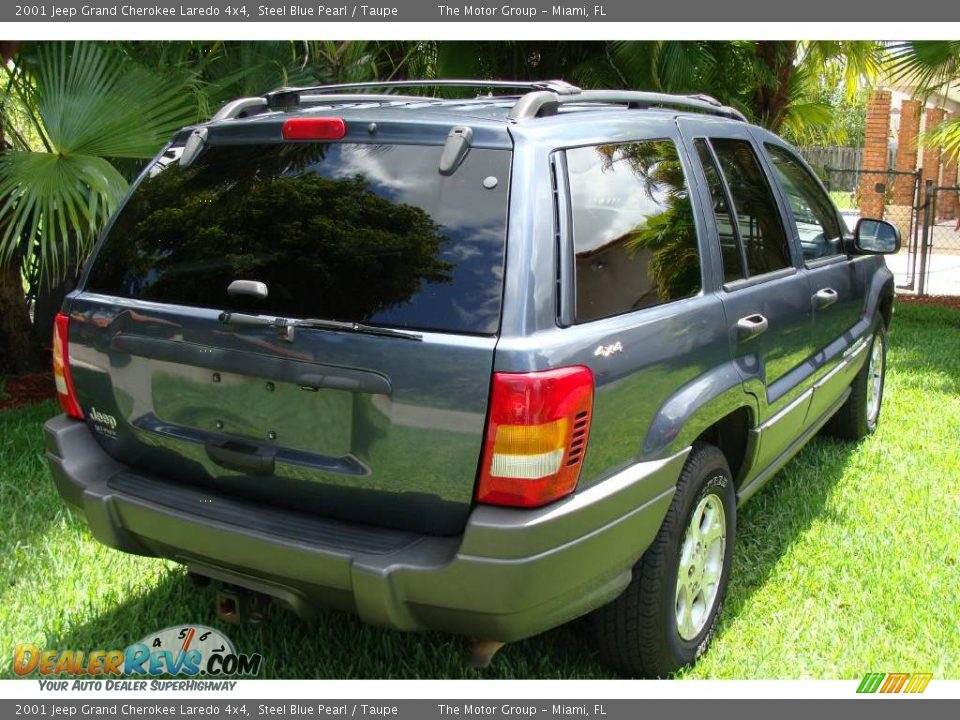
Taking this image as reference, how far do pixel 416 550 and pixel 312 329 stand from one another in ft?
2.15

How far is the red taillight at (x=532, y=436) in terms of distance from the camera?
2344mm

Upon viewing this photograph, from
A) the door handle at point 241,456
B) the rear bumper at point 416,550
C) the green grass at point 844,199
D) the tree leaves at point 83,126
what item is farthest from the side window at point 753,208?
the green grass at point 844,199

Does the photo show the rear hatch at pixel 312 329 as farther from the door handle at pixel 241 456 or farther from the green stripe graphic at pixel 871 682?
the green stripe graphic at pixel 871 682

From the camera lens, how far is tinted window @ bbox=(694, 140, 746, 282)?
3.40 m

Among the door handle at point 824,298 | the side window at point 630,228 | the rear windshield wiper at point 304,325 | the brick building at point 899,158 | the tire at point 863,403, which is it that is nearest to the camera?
the rear windshield wiper at point 304,325

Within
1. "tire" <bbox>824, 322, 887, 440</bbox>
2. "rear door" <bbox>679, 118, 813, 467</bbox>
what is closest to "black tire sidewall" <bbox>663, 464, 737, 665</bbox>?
"rear door" <bbox>679, 118, 813, 467</bbox>

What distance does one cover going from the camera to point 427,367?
7.88 feet

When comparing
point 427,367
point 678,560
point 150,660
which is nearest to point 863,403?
point 678,560

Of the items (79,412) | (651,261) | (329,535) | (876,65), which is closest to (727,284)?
(651,261)

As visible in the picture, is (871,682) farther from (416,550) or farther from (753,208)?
(753,208)

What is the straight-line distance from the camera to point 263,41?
23.1ft

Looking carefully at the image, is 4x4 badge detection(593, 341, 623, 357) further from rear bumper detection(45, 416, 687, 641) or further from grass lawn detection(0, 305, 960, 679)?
grass lawn detection(0, 305, 960, 679)

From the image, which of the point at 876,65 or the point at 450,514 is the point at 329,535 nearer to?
the point at 450,514

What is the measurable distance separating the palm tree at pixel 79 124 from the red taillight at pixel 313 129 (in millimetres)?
2451
